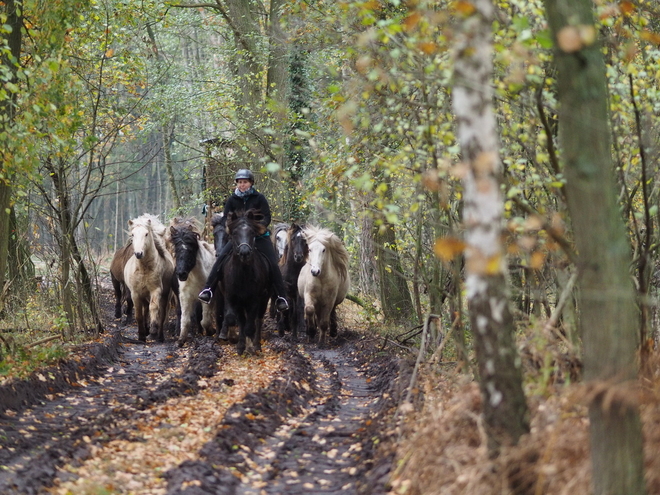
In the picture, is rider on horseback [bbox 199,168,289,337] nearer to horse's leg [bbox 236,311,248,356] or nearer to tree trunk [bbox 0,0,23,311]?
horse's leg [bbox 236,311,248,356]

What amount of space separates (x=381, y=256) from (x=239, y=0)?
1072 cm

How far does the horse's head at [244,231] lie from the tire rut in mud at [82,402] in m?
1.70

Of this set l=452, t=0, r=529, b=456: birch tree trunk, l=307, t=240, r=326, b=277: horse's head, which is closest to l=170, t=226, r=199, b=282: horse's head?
l=307, t=240, r=326, b=277: horse's head

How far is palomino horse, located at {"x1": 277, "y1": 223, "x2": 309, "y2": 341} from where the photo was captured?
16844mm

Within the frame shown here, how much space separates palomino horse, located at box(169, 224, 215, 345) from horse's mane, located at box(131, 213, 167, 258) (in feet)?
1.65

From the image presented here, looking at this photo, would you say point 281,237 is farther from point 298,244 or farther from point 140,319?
point 140,319

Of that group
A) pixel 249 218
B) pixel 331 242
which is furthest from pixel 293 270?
pixel 249 218

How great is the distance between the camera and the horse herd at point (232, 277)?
43.2ft

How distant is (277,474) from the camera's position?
6.77 metres

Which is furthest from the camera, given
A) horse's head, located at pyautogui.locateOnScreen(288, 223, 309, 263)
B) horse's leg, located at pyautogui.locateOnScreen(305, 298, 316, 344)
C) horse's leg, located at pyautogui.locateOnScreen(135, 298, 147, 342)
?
horse's head, located at pyautogui.locateOnScreen(288, 223, 309, 263)

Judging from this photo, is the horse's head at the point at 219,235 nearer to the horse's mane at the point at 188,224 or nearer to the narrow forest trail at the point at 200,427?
the horse's mane at the point at 188,224

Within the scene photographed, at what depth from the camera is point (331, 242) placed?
1623 cm

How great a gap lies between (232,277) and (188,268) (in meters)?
2.09

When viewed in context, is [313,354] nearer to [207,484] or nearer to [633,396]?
[207,484]
